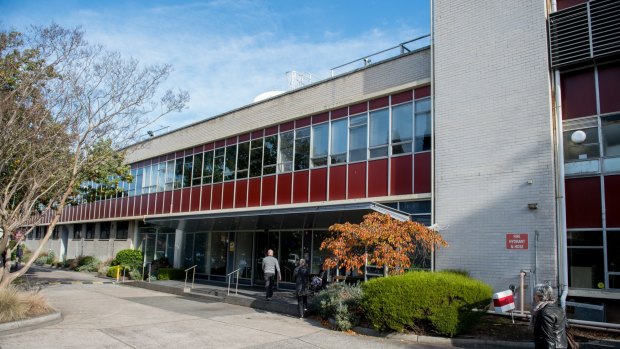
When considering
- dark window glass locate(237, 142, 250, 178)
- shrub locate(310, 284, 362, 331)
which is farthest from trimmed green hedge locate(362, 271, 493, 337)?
dark window glass locate(237, 142, 250, 178)

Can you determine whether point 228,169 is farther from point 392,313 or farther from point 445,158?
point 392,313

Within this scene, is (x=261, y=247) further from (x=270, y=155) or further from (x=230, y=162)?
(x=230, y=162)

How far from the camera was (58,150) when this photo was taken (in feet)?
47.2

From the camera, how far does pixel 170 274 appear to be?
23.9 m

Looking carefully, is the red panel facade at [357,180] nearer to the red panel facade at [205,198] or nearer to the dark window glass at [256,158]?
the dark window glass at [256,158]

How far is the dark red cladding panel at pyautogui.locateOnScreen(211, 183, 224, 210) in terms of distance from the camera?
22.8 meters

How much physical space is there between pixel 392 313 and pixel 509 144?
5.54m

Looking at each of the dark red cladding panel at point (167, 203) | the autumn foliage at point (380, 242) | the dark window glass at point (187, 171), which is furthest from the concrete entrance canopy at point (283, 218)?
the dark red cladding panel at point (167, 203)

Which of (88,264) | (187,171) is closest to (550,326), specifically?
(187,171)

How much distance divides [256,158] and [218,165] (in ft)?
10.2

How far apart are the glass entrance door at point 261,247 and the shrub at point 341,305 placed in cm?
749

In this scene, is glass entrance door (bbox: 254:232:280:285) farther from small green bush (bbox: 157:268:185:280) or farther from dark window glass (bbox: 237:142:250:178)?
small green bush (bbox: 157:268:185:280)

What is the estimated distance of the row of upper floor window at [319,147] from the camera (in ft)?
50.9

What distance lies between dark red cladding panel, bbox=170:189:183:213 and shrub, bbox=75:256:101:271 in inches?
356
